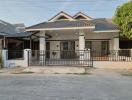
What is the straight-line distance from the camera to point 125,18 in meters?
23.9

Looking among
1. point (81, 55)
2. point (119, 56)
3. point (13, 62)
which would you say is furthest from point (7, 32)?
point (119, 56)

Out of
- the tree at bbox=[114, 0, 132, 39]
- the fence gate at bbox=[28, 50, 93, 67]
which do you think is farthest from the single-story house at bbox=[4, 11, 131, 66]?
the tree at bbox=[114, 0, 132, 39]

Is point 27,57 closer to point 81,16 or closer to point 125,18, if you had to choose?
point 125,18

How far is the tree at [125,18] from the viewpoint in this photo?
922 inches

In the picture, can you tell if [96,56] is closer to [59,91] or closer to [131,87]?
[131,87]

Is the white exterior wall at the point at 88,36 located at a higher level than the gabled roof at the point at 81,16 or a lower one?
lower

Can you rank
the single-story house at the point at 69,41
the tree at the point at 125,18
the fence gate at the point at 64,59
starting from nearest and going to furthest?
the fence gate at the point at 64,59
the single-story house at the point at 69,41
the tree at the point at 125,18

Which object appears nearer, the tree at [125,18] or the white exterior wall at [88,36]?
the tree at [125,18]

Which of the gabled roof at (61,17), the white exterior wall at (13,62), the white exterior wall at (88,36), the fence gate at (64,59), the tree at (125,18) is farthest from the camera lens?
the gabled roof at (61,17)

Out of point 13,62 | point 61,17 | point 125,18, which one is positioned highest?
point 61,17

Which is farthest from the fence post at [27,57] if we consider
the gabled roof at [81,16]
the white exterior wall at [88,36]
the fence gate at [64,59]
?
the gabled roof at [81,16]

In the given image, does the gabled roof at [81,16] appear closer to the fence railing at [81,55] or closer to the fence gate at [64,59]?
the fence railing at [81,55]

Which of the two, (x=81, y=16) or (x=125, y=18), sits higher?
(x=81, y=16)

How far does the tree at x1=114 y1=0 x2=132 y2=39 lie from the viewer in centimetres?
2342
